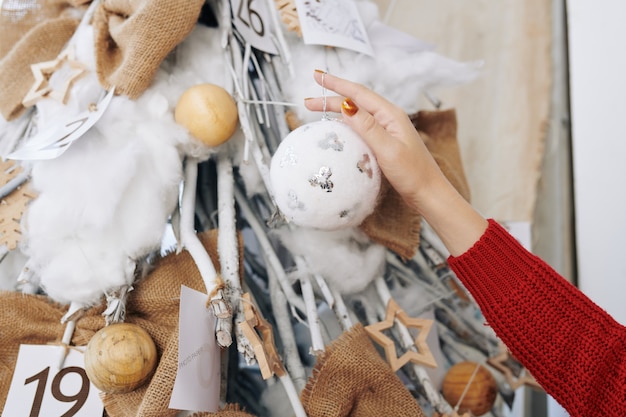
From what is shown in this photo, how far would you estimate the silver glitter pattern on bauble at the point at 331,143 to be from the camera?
448 mm

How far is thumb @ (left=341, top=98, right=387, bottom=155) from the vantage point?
18.3 inches

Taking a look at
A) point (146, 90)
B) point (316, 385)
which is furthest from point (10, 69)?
point (316, 385)

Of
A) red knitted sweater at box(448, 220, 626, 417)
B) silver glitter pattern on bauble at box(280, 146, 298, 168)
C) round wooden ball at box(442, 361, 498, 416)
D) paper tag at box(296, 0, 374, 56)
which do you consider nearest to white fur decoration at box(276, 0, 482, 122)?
paper tag at box(296, 0, 374, 56)

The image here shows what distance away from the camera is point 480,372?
0.67 metres

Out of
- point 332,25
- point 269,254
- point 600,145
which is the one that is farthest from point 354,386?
point 600,145

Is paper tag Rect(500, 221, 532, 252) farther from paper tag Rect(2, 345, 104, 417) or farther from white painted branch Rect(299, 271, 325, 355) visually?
paper tag Rect(2, 345, 104, 417)

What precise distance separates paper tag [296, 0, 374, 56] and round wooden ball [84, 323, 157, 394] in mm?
338

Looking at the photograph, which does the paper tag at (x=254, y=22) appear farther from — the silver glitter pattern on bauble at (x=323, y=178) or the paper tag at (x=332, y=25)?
the silver glitter pattern on bauble at (x=323, y=178)

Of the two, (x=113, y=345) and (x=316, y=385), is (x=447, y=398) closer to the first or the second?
(x=316, y=385)

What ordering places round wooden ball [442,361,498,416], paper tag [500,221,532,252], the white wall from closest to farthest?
1. round wooden ball [442,361,498,416]
2. paper tag [500,221,532,252]
3. the white wall

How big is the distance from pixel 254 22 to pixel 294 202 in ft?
0.87

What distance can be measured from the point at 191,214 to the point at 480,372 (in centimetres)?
40

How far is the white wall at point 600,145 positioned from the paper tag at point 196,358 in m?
0.68

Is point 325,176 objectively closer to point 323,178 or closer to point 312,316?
point 323,178
